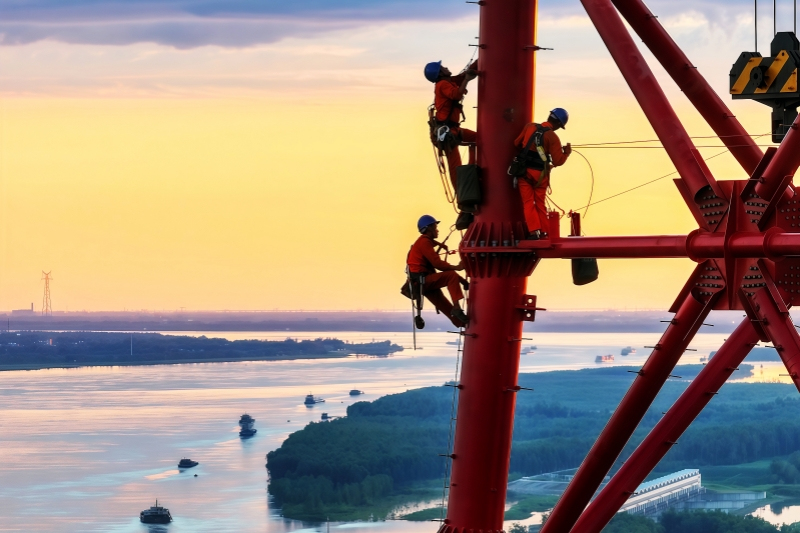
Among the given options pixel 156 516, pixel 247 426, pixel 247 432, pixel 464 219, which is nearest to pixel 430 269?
pixel 464 219

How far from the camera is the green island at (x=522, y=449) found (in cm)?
14888

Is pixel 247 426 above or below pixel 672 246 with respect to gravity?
below

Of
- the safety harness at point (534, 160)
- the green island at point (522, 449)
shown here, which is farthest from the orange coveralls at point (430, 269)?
the green island at point (522, 449)

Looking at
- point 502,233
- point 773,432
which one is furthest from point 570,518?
point 773,432

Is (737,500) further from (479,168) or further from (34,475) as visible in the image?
(479,168)

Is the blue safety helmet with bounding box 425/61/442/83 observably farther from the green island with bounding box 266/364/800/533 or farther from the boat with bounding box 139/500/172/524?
the green island with bounding box 266/364/800/533

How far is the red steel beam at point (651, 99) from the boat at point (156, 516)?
408ft

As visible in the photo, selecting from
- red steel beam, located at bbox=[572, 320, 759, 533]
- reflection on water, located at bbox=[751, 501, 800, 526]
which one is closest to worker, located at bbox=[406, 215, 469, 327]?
red steel beam, located at bbox=[572, 320, 759, 533]

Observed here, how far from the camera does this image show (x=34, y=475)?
16425cm

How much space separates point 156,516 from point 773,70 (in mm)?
125784

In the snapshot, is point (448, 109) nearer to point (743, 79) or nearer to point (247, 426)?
point (743, 79)

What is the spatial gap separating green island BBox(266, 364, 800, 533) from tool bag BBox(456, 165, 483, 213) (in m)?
126

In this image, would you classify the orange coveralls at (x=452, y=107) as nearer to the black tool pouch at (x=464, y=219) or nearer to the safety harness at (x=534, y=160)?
the black tool pouch at (x=464, y=219)

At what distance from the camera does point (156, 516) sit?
135625 millimetres
